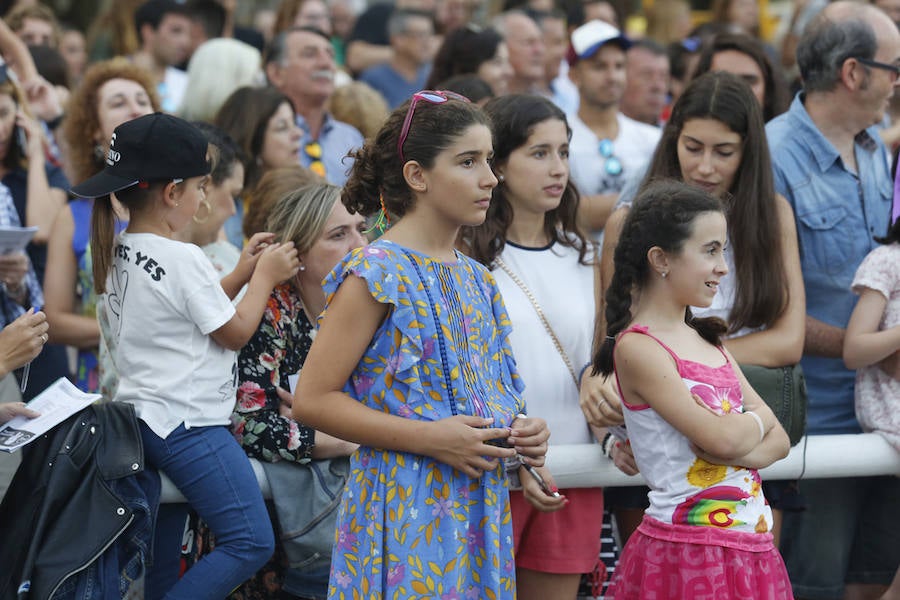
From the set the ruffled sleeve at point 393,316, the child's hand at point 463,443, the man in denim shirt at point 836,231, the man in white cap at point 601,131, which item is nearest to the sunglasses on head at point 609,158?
the man in white cap at point 601,131

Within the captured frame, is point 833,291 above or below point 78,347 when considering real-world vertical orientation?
above

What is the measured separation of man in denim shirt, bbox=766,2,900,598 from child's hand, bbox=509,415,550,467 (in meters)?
1.57

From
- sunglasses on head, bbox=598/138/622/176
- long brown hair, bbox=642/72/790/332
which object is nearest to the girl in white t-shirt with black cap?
long brown hair, bbox=642/72/790/332

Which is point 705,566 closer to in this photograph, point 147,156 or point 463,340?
point 463,340

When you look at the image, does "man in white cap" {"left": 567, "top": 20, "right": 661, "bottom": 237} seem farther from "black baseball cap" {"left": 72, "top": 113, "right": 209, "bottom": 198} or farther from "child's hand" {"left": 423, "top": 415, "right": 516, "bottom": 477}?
"child's hand" {"left": 423, "top": 415, "right": 516, "bottom": 477}

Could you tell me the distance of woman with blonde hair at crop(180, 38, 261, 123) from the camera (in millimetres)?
6305

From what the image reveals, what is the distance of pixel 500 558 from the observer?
302cm

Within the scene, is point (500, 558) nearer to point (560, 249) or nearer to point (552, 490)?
point (552, 490)

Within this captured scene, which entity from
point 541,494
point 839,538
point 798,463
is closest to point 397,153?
point 541,494

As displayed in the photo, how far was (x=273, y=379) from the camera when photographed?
3.67 m

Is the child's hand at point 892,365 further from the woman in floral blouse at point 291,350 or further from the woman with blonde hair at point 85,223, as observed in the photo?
the woman with blonde hair at point 85,223

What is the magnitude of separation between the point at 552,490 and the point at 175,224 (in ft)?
4.62

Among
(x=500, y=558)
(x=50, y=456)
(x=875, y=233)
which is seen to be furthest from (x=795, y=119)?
(x=50, y=456)

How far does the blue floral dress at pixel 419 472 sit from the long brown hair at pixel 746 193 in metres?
1.18
